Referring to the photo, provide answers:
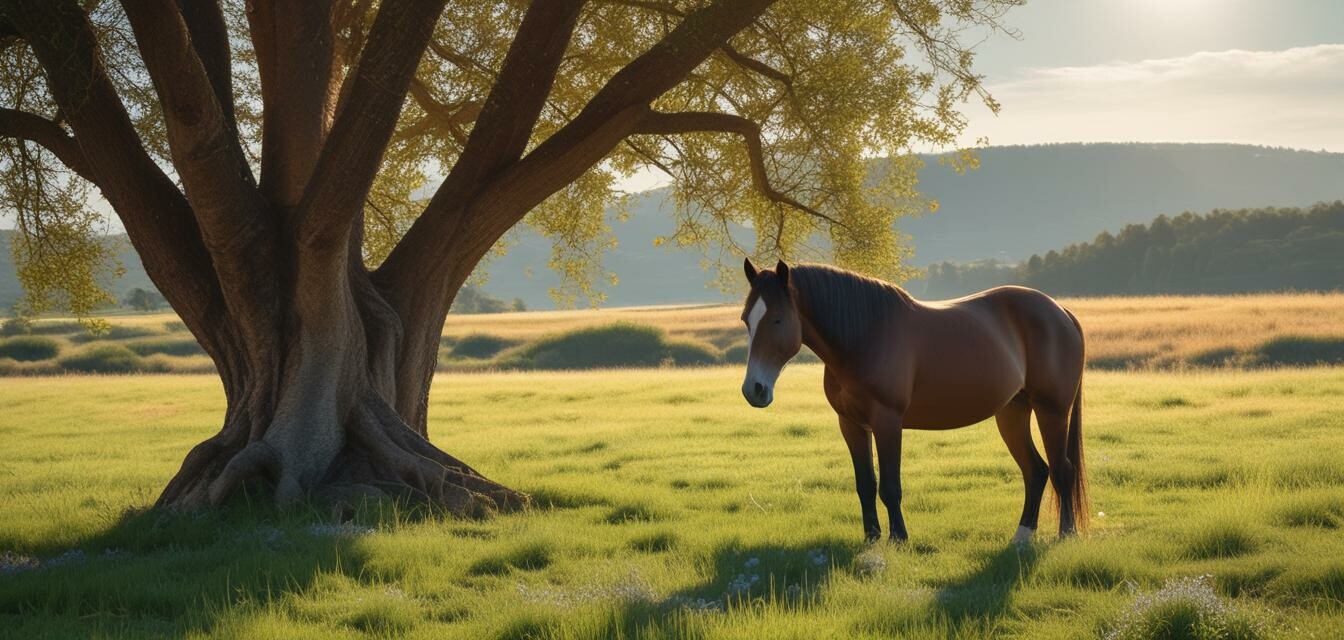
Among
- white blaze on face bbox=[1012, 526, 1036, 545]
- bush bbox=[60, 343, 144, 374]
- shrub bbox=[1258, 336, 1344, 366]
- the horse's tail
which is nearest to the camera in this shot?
white blaze on face bbox=[1012, 526, 1036, 545]

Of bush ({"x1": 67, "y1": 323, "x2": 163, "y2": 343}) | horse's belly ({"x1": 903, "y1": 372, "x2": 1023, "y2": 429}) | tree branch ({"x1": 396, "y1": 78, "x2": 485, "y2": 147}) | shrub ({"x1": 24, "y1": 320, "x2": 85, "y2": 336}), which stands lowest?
bush ({"x1": 67, "y1": 323, "x2": 163, "y2": 343})

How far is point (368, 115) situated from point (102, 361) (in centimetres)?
6204

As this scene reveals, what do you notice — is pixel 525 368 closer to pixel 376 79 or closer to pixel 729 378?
pixel 729 378

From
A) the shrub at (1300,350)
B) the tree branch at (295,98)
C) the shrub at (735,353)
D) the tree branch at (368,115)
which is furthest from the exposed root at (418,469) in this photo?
the shrub at (735,353)

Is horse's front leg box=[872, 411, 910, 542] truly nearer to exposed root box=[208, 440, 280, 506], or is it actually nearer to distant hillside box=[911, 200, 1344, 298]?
exposed root box=[208, 440, 280, 506]

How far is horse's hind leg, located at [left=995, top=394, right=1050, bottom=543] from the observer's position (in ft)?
32.9

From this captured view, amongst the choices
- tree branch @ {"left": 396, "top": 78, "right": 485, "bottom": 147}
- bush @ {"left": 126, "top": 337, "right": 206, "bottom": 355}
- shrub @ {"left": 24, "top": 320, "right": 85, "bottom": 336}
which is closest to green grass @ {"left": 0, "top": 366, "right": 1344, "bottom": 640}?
tree branch @ {"left": 396, "top": 78, "right": 485, "bottom": 147}

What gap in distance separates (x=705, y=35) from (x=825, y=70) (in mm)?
3109

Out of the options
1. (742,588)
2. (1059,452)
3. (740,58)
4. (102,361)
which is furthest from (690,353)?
(742,588)

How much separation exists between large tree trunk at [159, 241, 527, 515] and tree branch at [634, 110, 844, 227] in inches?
161

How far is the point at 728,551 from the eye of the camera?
9.33 meters

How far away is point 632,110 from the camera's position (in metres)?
12.7

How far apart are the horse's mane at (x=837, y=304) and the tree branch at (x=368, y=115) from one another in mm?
4270

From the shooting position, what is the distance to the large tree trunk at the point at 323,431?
1164 centimetres
